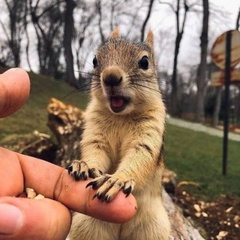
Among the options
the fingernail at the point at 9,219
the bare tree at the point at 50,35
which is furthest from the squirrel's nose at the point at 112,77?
the bare tree at the point at 50,35

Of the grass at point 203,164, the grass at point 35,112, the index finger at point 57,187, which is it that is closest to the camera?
the index finger at point 57,187

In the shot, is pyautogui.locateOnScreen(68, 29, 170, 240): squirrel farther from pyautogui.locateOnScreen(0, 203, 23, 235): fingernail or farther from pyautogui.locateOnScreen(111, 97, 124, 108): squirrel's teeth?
pyautogui.locateOnScreen(0, 203, 23, 235): fingernail

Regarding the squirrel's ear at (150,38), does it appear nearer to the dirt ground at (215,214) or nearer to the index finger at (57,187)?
the index finger at (57,187)

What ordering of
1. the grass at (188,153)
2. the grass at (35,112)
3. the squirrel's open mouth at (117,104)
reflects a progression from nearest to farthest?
the squirrel's open mouth at (117,104) < the grass at (188,153) < the grass at (35,112)

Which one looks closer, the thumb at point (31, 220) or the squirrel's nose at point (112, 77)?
the thumb at point (31, 220)

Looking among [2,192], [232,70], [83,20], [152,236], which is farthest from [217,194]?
[83,20]

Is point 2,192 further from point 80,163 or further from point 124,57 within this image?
point 124,57
